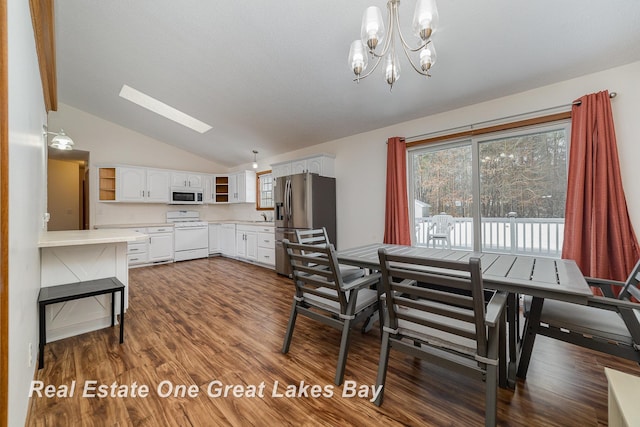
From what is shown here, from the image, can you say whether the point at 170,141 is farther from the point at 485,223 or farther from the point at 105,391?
the point at 485,223

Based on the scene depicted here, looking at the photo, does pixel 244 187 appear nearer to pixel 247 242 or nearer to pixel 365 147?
pixel 247 242

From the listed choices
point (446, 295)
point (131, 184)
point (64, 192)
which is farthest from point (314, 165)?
point (64, 192)

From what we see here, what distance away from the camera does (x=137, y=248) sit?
17.6 ft

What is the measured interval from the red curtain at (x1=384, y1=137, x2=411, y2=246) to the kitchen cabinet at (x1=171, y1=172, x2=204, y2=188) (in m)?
5.02

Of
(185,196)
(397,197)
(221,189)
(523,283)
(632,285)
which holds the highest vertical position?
(221,189)

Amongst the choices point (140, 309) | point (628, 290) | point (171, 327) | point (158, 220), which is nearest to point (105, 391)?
point (171, 327)

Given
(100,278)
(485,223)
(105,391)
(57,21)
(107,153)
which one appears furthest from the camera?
(107,153)

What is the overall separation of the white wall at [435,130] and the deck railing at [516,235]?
2.28 feet

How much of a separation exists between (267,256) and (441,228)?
10.5 feet

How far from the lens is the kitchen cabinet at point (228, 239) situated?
6.18m

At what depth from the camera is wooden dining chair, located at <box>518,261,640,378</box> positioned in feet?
4.37

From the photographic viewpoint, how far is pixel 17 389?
1150 millimetres

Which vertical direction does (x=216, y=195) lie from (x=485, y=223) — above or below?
above

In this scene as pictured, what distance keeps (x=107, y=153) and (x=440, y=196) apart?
22.2 ft
